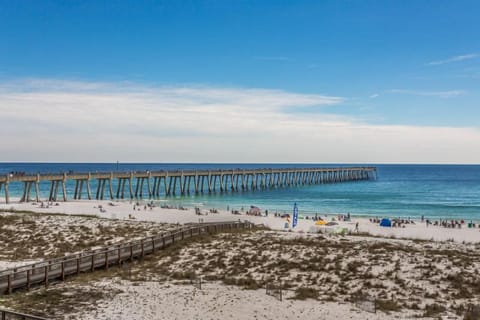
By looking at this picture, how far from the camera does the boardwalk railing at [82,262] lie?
16844mm

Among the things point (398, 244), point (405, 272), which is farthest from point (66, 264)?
point (398, 244)

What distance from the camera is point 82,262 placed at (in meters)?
19.7

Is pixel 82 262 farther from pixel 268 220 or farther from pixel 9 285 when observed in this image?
pixel 268 220

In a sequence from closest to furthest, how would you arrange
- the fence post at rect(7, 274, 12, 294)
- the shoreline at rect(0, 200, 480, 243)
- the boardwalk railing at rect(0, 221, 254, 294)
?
the fence post at rect(7, 274, 12, 294) → the boardwalk railing at rect(0, 221, 254, 294) → the shoreline at rect(0, 200, 480, 243)

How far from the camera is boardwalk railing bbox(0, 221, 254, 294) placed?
55.3ft

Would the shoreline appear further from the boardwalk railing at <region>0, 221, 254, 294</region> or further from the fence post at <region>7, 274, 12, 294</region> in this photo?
the fence post at <region>7, 274, 12, 294</region>

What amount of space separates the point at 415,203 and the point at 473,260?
49019 millimetres

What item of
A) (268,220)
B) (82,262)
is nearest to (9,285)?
(82,262)

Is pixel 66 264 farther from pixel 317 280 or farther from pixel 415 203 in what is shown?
pixel 415 203

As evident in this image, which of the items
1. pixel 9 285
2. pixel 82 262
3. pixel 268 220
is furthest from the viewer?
pixel 268 220

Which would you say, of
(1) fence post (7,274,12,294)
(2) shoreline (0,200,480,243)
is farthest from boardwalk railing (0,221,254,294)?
(2) shoreline (0,200,480,243)

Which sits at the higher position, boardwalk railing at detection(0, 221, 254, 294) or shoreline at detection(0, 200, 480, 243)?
boardwalk railing at detection(0, 221, 254, 294)

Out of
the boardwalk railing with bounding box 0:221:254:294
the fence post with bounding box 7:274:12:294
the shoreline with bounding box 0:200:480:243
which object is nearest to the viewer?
the fence post with bounding box 7:274:12:294

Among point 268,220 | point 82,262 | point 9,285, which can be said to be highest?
point 82,262
